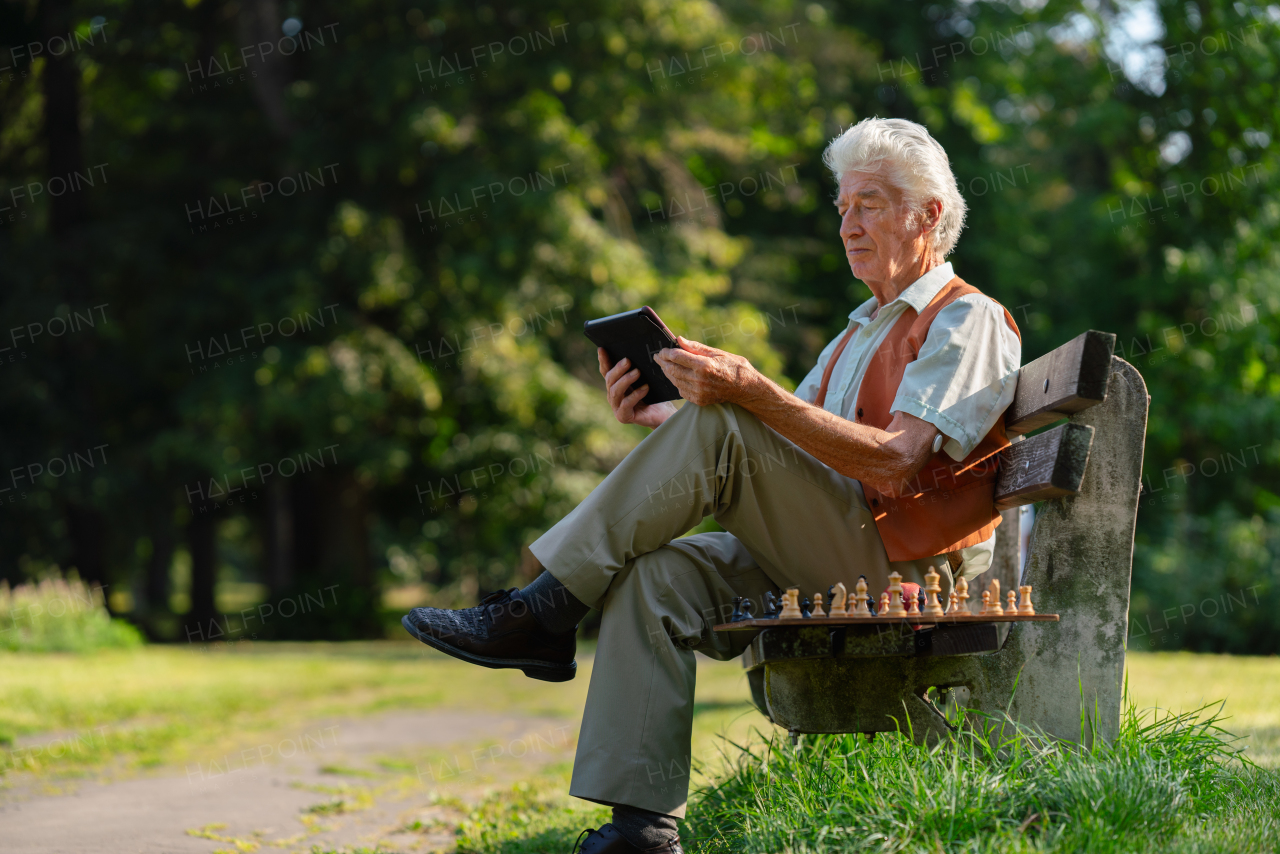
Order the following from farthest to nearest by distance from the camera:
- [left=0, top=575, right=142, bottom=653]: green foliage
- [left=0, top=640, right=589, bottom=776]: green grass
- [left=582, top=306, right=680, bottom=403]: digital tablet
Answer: [left=0, top=575, right=142, bottom=653]: green foliage, [left=0, top=640, right=589, bottom=776]: green grass, [left=582, top=306, right=680, bottom=403]: digital tablet

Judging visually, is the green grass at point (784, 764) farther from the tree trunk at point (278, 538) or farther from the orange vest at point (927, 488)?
the tree trunk at point (278, 538)

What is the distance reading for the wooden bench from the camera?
2.90 metres

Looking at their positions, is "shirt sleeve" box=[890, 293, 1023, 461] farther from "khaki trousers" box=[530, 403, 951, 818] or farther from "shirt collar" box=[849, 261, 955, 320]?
"khaki trousers" box=[530, 403, 951, 818]

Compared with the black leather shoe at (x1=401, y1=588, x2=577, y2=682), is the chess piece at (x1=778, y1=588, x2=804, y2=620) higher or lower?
higher

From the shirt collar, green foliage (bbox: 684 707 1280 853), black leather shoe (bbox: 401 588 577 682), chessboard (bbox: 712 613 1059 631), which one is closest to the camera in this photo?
green foliage (bbox: 684 707 1280 853)

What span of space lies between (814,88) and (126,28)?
918 centimetres

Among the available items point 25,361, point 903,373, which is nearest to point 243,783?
point 903,373

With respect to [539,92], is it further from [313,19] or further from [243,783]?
[243,783]

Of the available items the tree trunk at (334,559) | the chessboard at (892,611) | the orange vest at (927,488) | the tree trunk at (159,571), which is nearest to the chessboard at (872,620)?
the chessboard at (892,611)

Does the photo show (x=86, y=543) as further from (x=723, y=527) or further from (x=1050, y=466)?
(x=1050, y=466)

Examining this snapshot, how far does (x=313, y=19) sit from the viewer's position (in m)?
14.9

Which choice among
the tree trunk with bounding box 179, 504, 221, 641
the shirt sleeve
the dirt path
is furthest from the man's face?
the tree trunk with bounding box 179, 504, 221, 641

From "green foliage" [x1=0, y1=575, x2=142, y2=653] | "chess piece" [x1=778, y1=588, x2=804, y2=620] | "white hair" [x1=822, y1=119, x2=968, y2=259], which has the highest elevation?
"white hair" [x1=822, y1=119, x2=968, y2=259]

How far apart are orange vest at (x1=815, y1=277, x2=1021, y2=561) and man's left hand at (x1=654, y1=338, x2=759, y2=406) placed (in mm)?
460
